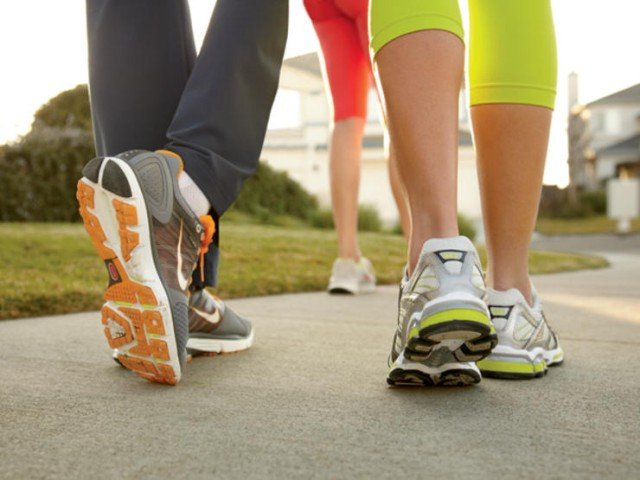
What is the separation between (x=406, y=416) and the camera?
0.94 meters

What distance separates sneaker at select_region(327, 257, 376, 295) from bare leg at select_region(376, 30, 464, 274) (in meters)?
1.64

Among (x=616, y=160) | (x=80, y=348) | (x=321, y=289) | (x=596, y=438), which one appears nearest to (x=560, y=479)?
(x=596, y=438)

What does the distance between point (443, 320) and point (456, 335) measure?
0.03 metres

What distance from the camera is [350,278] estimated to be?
2758mm

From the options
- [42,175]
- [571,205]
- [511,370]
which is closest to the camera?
[511,370]

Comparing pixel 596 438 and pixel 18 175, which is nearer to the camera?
pixel 596 438

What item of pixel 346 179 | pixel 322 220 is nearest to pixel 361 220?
pixel 322 220

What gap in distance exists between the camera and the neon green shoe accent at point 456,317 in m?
0.98

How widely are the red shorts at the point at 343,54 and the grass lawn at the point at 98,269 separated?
73cm

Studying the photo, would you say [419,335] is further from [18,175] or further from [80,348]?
[18,175]

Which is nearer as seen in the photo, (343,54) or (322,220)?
(343,54)

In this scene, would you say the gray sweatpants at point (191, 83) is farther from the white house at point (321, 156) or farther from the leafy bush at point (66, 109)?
the white house at point (321, 156)

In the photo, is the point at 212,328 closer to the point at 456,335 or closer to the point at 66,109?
the point at 456,335

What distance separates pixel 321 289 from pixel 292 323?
1.09 meters
